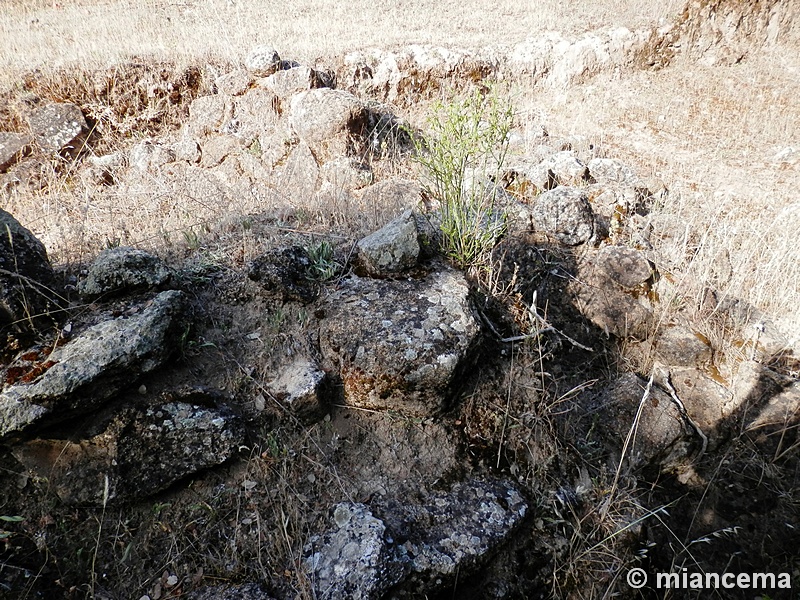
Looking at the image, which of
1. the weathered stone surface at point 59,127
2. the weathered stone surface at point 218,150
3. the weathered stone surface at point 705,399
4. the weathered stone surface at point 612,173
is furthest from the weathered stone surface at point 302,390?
the weathered stone surface at point 59,127

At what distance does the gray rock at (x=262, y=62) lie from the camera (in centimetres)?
627

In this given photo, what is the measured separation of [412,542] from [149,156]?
18.4 feet

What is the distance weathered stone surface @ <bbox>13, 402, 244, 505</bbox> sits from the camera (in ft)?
7.00

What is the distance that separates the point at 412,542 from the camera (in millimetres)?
2234

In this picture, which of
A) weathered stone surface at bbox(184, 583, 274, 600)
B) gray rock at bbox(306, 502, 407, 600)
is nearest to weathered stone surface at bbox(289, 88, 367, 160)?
gray rock at bbox(306, 502, 407, 600)

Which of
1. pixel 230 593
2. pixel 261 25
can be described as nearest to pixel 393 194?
pixel 230 593

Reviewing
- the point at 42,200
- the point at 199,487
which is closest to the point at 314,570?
the point at 199,487

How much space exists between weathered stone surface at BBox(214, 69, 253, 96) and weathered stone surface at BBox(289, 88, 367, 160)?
1.32 m

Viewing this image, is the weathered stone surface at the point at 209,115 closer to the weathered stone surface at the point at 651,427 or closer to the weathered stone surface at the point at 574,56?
the weathered stone surface at the point at 574,56

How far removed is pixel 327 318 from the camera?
9.26ft

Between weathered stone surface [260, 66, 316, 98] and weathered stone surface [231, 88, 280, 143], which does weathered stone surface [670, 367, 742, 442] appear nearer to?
weathered stone surface [231, 88, 280, 143]

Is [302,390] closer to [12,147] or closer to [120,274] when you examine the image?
[120,274]

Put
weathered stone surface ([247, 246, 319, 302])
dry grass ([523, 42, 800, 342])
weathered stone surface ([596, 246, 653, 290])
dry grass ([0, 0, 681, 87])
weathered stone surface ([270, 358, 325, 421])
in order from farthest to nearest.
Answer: dry grass ([0, 0, 681, 87])
dry grass ([523, 42, 800, 342])
weathered stone surface ([596, 246, 653, 290])
weathered stone surface ([247, 246, 319, 302])
weathered stone surface ([270, 358, 325, 421])

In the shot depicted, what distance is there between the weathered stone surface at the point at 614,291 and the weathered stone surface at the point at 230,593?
10.3 ft
